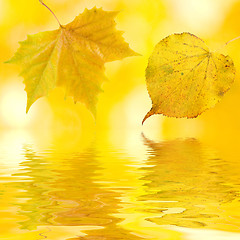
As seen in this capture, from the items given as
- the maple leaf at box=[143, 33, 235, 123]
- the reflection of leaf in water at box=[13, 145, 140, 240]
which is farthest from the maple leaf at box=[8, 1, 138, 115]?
the reflection of leaf in water at box=[13, 145, 140, 240]

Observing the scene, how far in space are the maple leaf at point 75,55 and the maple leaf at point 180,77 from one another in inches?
1.2

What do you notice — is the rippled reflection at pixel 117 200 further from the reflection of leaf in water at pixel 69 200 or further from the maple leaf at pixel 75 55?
the maple leaf at pixel 75 55

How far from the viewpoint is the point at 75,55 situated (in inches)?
12.0

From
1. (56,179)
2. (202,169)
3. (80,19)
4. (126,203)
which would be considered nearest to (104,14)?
(80,19)

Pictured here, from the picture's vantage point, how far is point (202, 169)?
0.90 meters

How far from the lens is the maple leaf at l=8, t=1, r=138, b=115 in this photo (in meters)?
0.30

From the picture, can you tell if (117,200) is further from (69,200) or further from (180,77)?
(180,77)

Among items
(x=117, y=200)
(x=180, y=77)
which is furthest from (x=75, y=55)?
(x=117, y=200)

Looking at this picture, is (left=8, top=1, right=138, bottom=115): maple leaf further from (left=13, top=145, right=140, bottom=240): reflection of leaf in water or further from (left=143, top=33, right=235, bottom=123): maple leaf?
(left=13, top=145, right=140, bottom=240): reflection of leaf in water

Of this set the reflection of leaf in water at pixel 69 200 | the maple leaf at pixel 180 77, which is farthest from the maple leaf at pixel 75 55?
the reflection of leaf in water at pixel 69 200

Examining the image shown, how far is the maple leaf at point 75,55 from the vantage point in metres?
0.30

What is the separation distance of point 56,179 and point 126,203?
24 cm

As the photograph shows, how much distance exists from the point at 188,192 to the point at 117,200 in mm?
113

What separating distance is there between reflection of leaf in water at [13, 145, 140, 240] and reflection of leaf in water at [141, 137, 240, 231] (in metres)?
0.05
